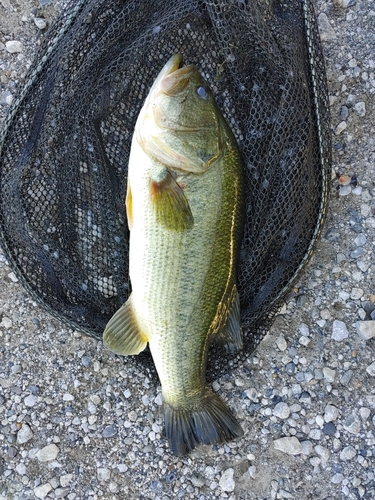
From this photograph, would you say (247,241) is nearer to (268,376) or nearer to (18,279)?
(268,376)

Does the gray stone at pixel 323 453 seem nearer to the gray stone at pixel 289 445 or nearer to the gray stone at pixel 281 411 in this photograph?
the gray stone at pixel 289 445

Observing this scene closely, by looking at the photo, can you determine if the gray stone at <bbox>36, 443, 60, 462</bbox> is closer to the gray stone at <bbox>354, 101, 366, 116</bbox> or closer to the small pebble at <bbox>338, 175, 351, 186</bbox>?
the small pebble at <bbox>338, 175, 351, 186</bbox>

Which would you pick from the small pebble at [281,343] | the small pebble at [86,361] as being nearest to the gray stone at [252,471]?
the small pebble at [281,343]

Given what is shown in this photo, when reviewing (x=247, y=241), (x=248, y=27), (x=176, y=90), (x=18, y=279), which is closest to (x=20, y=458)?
(x=18, y=279)

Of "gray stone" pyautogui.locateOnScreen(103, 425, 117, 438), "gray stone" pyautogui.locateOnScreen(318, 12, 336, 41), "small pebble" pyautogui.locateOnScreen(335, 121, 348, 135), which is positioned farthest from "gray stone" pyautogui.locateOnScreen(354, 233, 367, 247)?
"gray stone" pyautogui.locateOnScreen(103, 425, 117, 438)

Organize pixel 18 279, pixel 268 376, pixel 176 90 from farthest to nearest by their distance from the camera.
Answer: pixel 268 376
pixel 18 279
pixel 176 90

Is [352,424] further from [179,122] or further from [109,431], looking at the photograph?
[179,122]
